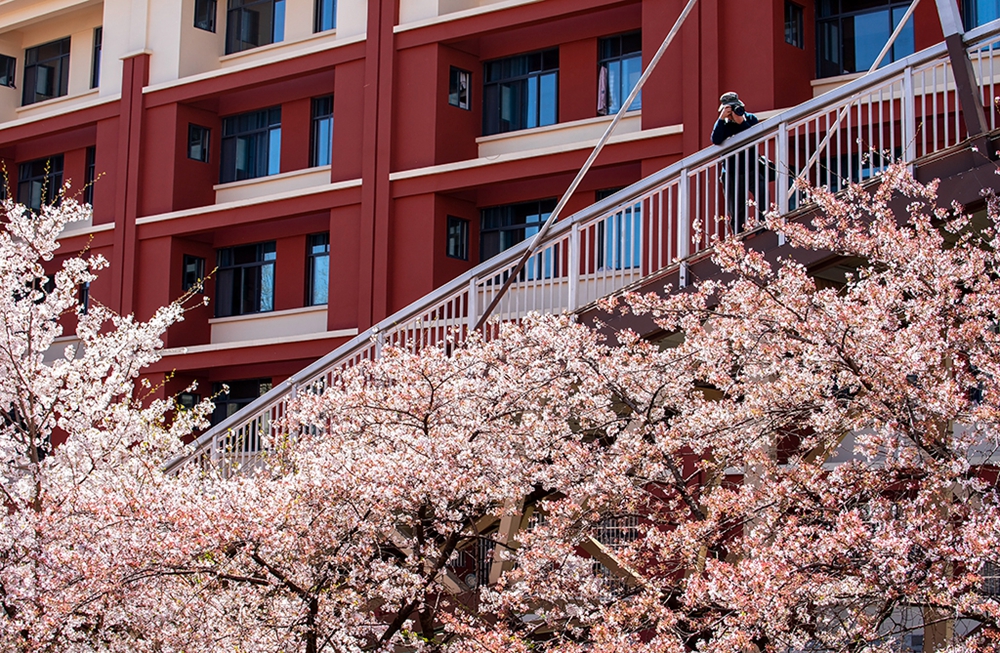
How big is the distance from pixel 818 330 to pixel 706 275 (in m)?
3.75

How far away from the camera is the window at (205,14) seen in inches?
1188

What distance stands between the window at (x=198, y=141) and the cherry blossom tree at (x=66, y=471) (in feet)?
41.4

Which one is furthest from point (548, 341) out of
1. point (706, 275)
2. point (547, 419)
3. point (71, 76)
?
point (71, 76)

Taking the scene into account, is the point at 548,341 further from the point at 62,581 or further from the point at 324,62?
the point at 324,62

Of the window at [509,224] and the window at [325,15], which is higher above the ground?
the window at [325,15]

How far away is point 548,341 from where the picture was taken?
11766mm

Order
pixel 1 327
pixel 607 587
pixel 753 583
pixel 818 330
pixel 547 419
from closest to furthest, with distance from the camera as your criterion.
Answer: pixel 753 583, pixel 818 330, pixel 607 587, pixel 547 419, pixel 1 327

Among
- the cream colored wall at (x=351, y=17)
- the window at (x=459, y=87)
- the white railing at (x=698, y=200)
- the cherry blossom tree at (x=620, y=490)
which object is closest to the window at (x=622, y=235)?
the white railing at (x=698, y=200)

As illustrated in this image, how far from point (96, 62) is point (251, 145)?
5.77 meters

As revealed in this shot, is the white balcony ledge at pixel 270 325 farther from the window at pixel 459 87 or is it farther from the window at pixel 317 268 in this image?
the window at pixel 459 87

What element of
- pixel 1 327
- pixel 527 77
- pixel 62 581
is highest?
pixel 527 77

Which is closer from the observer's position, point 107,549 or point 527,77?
point 107,549

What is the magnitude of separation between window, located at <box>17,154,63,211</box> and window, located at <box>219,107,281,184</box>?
→ 204 inches

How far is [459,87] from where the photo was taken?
87.4 ft
